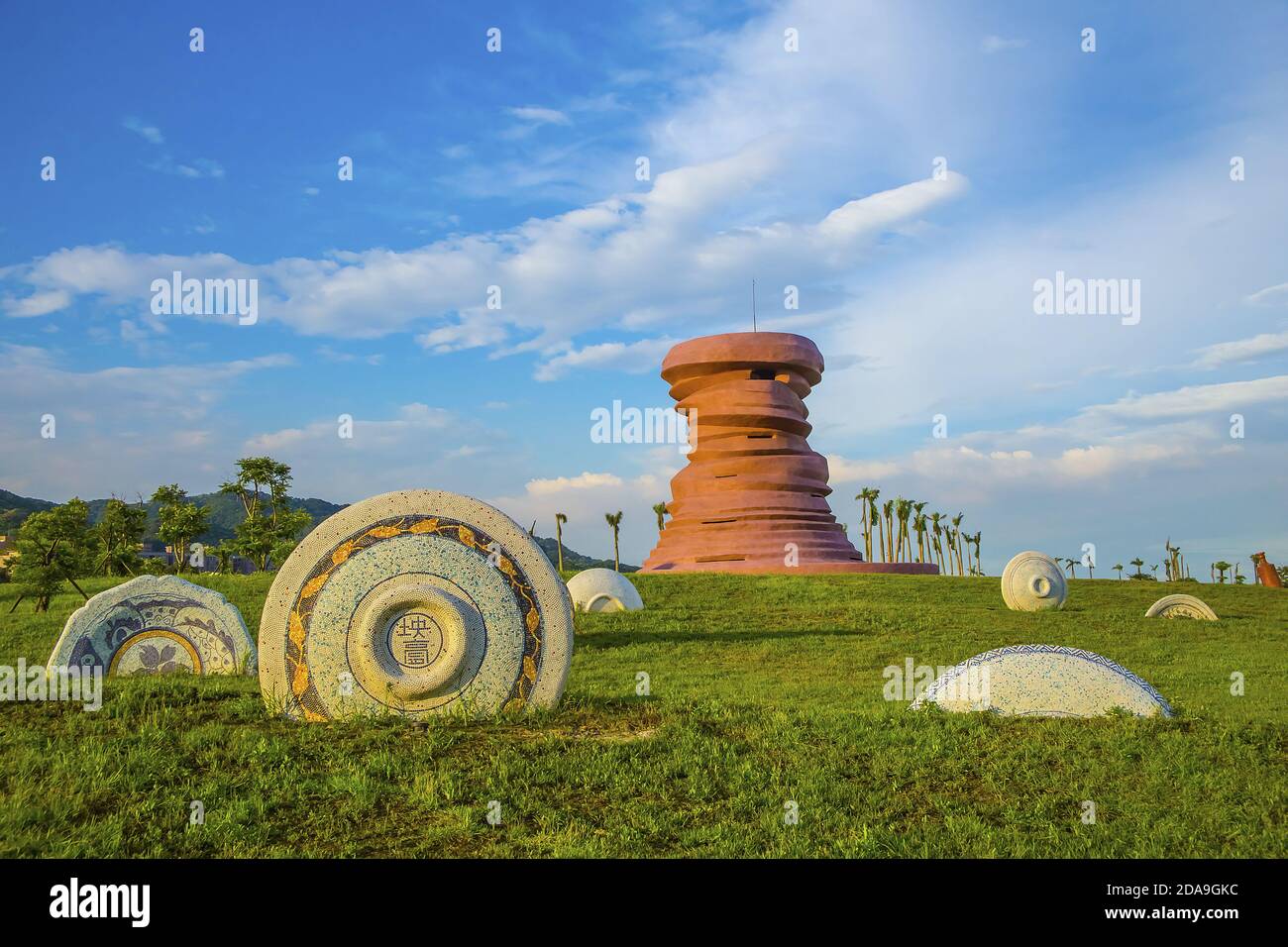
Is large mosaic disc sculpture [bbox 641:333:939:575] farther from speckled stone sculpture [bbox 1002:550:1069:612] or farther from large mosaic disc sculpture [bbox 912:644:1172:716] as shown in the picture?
large mosaic disc sculpture [bbox 912:644:1172:716]

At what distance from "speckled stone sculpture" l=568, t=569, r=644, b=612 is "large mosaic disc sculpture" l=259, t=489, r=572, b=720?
15.7 metres

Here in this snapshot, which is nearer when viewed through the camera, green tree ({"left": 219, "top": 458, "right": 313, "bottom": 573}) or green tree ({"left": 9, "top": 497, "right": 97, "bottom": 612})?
green tree ({"left": 9, "top": 497, "right": 97, "bottom": 612})

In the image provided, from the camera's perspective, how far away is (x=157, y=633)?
12.1 metres

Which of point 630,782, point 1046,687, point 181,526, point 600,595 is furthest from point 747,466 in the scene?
point 630,782

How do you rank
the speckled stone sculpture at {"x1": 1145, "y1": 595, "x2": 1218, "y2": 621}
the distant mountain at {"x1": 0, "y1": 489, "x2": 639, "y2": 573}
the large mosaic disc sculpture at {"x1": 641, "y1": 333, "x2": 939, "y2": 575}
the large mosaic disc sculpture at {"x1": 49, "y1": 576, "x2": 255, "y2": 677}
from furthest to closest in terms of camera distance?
the distant mountain at {"x1": 0, "y1": 489, "x2": 639, "y2": 573} → the large mosaic disc sculpture at {"x1": 641, "y1": 333, "x2": 939, "y2": 575} → the speckled stone sculpture at {"x1": 1145, "y1": 595, "x2": 1218, "y2": 621} → the large mosaic disc sculpture at {"x1": 49, "y1": 576, "x2": 255, "y2": 677}

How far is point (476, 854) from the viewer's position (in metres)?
5.20

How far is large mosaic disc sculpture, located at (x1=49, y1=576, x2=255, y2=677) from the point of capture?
11.7 meters

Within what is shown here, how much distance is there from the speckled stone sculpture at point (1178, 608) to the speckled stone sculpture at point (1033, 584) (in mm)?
2380

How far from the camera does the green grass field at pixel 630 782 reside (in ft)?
17.7

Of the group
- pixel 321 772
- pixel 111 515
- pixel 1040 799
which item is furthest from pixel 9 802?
pixel 111 515

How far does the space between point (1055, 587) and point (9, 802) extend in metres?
26.5

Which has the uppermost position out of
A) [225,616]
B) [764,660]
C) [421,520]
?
[421,520]

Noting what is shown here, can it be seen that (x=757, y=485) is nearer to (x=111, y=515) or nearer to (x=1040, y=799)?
(x=111, y=515)

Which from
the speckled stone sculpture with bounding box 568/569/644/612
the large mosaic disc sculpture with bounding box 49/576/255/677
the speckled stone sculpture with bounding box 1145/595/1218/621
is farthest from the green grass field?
the speckled stone sculpture with bounding box 1145/595/1218/621
